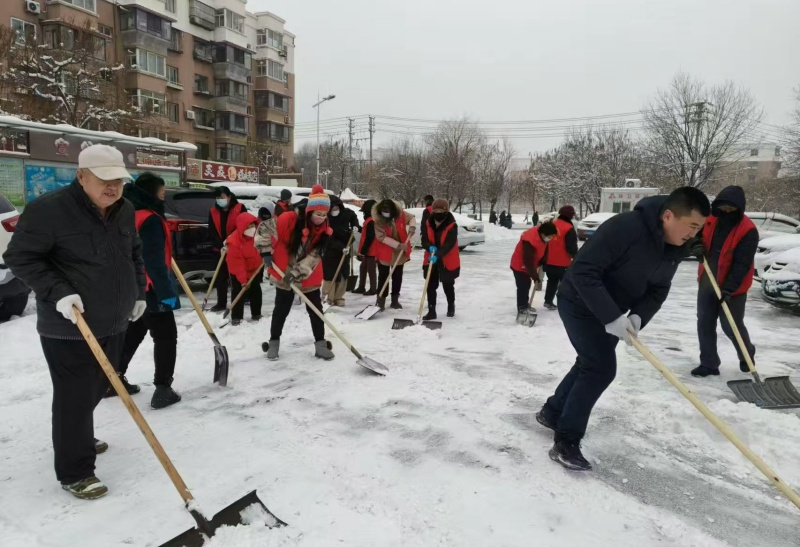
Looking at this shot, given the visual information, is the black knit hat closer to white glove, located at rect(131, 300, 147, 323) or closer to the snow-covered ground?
white glove, located at rect(131, 300, 147, 323)

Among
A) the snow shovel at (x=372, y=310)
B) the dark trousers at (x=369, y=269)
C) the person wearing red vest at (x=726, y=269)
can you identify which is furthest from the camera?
the dark trousers at (x=369, y=269)

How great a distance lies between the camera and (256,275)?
633 centimetres

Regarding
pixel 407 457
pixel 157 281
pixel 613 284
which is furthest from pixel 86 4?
pixel 613 284

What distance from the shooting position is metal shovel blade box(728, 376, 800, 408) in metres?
3.83

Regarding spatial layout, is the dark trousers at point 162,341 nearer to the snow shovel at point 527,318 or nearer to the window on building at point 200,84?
the snow shovel at point 527,318

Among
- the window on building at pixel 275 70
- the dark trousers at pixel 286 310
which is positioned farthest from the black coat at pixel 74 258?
the window on building at pixel 275 70

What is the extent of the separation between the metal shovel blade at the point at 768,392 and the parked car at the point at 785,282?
362cm

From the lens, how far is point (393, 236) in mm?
7512

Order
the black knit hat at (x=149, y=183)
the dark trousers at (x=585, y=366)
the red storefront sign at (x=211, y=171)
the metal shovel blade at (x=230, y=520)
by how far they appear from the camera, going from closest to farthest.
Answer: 1. the metal shovel blade at (x=230, y=520)
2. the dark trousers at (x=585, y=366)
3. the black knit hat at (x=149, y=183)
4. the red storefront sign at (x=211, y=171)

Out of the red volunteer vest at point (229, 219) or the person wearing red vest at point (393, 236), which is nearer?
the red volunteer vest at point (229, 219)

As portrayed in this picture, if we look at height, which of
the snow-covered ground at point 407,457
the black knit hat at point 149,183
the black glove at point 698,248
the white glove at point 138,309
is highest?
the black knit hat at point 149,183

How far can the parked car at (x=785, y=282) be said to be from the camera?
22.8 feet

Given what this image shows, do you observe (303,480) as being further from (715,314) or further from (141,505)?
(715,314)

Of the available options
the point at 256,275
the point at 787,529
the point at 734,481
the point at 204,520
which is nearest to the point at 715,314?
the point at 734,481
